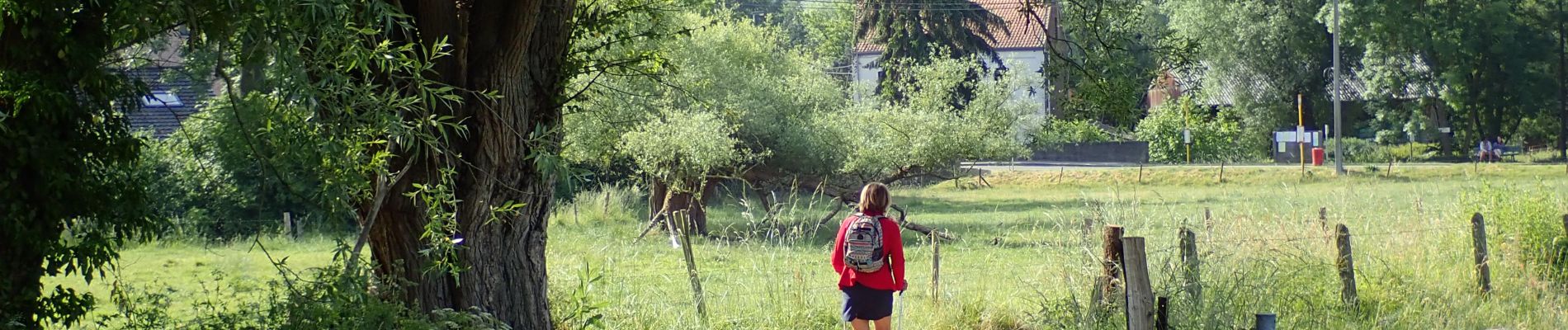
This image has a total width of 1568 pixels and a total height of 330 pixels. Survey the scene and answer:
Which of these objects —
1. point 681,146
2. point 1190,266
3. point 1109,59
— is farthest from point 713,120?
point 1190,266

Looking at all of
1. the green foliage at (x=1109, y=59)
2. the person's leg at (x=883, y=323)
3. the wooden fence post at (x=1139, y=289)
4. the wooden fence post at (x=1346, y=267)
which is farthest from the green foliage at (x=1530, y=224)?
the person's leg at (x=883, y=323)

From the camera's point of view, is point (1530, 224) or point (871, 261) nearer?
point (871, 261)

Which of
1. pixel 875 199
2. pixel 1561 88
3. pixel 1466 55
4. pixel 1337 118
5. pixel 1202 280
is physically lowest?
pixel 1202 280

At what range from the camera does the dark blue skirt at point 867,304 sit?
7668 mm

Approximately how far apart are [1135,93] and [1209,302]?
1411 millimetres

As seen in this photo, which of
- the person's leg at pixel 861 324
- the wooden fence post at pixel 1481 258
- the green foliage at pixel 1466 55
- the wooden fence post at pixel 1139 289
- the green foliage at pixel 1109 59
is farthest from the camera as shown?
the green foliage at pixel 1466 55

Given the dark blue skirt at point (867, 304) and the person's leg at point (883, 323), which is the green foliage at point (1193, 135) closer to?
the person's leg at point (883, 323)

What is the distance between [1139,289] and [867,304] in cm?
152

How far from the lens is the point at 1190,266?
8.41 meters

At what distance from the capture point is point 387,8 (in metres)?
4.24

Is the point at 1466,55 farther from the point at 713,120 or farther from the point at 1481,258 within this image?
the point at 1481,258

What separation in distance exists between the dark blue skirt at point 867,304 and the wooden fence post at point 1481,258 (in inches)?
213

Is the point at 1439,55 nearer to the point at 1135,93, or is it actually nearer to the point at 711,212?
the point at 711,212

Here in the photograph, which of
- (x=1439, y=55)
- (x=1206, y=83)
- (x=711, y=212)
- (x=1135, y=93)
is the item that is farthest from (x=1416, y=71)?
(x=1135, y=93)
